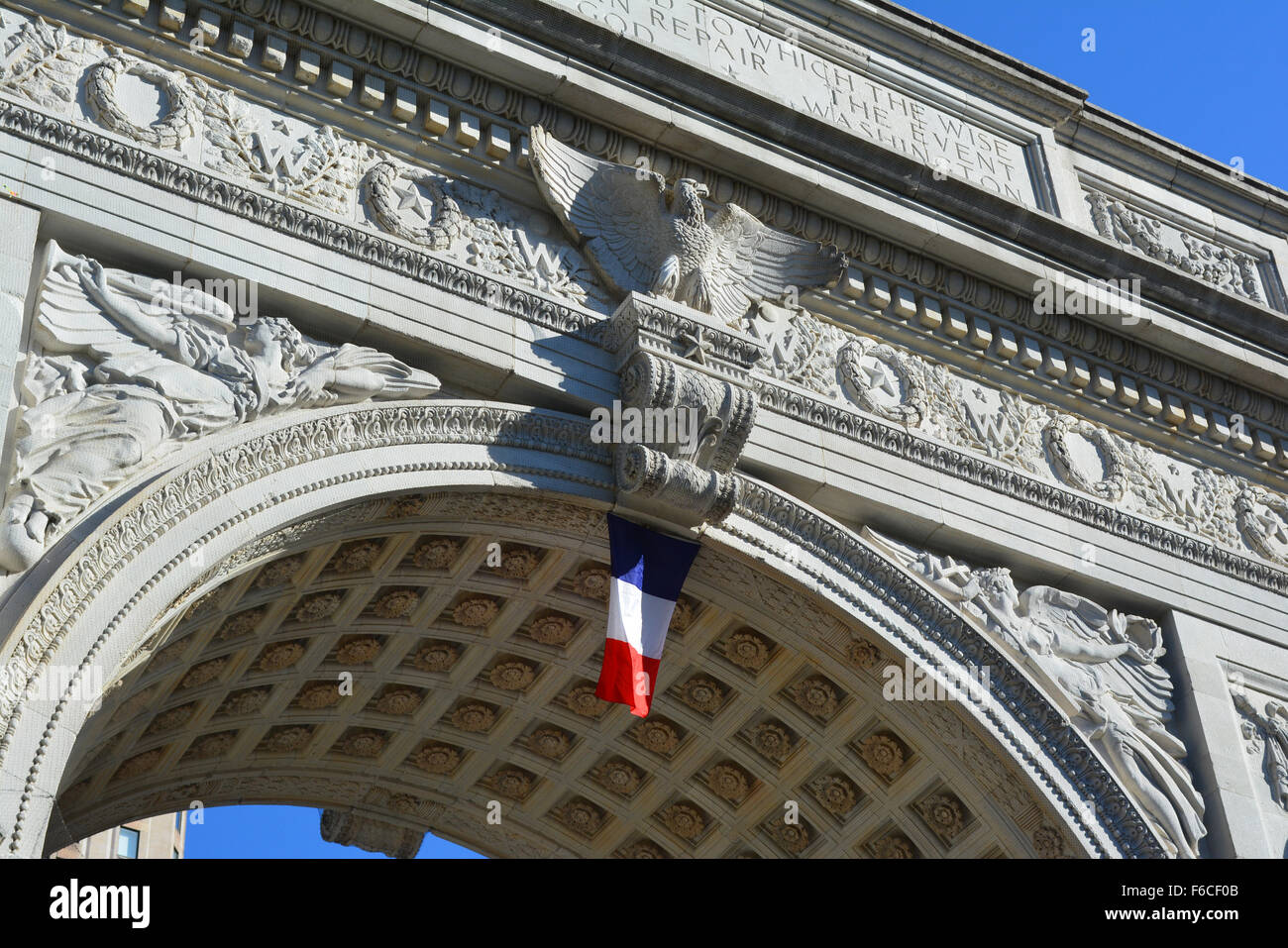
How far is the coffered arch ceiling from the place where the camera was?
42.2 ft

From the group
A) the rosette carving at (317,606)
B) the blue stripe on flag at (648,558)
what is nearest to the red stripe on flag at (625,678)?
the blue stripe on flag at (648,558)

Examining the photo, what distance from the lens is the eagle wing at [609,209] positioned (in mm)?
13602

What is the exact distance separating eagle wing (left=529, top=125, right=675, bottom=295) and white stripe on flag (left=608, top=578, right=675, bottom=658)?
247cm

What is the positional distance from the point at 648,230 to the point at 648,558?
2.77m

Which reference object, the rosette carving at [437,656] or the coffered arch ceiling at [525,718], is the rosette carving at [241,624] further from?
the rosette carving at [437,656]

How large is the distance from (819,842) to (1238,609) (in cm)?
432

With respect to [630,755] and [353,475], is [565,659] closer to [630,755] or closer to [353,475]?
[630,755]

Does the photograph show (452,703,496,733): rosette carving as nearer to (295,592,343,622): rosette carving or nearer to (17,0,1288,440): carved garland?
(295,592,343,622): rosette carving

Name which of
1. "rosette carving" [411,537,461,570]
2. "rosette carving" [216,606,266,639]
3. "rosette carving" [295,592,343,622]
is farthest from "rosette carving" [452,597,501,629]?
"rosette carving" [216,606,266,639]

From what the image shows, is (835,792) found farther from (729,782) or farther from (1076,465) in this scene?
(1076,465)

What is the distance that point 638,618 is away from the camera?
12.7 m

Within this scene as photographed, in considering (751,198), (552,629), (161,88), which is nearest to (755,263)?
(751,198)

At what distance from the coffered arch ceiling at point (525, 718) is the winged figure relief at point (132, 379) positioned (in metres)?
0.98

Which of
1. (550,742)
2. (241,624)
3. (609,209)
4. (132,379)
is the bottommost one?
(550,742)
